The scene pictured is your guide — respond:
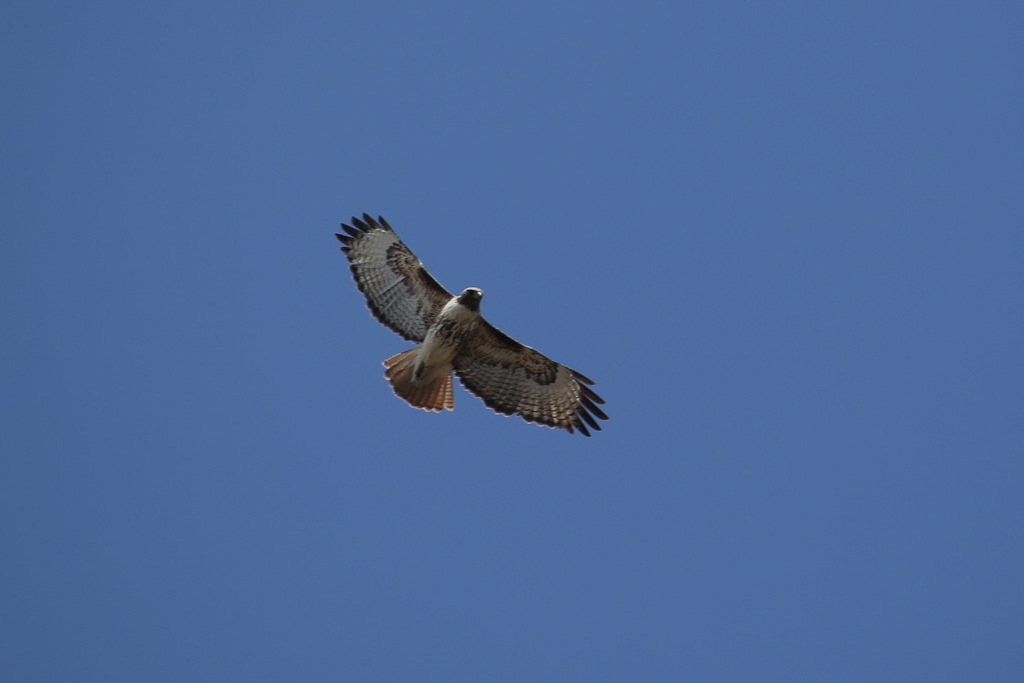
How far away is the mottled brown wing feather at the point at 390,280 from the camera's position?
1224 centimetres

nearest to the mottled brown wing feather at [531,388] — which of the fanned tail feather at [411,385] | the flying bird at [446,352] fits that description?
the flying bird at [446,352]

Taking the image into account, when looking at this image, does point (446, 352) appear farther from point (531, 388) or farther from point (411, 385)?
point (531, 388)

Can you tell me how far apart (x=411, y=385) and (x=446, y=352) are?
0.58 meters

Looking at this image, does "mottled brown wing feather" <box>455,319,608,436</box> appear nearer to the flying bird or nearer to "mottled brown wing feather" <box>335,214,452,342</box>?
the flying bird

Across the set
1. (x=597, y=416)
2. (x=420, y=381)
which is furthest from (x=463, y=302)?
(x=597, y=416)

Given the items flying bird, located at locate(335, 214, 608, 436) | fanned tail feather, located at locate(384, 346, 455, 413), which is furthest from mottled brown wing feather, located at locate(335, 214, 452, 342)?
fanned tail feather, located at locate(384, 346, 455, 413)

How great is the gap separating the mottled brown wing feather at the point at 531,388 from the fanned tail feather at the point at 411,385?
48 cm

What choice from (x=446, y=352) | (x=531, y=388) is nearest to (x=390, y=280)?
(x=446, y=352)

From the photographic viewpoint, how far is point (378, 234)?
12359 mm

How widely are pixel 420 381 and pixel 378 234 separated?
188cm

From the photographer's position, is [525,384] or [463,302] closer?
[463,302]

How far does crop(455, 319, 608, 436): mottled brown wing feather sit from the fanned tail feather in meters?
0.48

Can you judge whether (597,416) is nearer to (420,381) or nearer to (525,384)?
(525,384)

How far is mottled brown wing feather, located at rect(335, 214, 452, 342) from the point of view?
40.2ft
